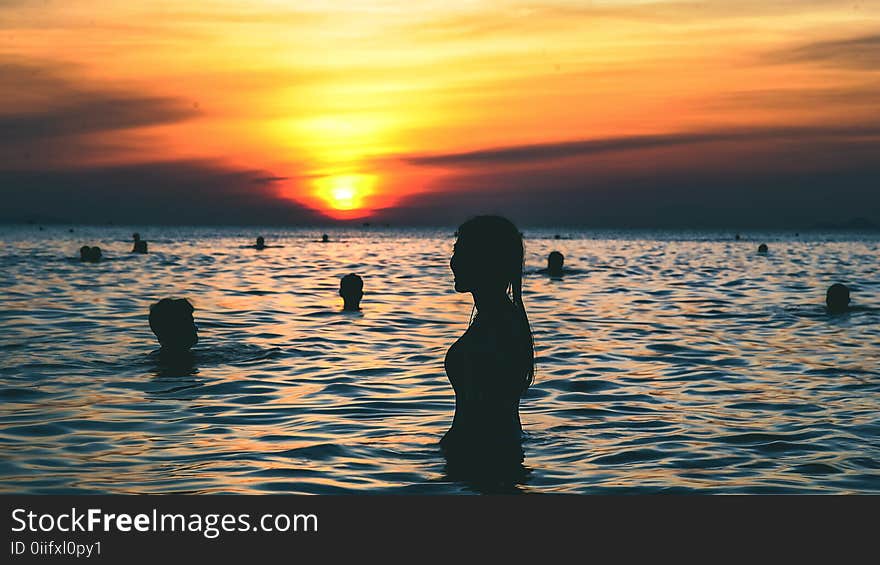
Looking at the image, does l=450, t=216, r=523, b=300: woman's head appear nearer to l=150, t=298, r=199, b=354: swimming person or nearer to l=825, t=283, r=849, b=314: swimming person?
l=150, t=298, r=199, b=354: swimming person

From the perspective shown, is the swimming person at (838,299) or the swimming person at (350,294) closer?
the swimming person at (838,299)

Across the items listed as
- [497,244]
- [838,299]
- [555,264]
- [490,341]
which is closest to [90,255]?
[555,264]

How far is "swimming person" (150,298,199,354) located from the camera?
14266 millimetres

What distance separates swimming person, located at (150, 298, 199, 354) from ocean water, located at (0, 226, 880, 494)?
36 cm

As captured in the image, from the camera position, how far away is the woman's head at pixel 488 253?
6.86 meters

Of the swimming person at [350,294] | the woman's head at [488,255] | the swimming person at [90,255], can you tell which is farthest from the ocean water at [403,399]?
the swimming person at [90,255]

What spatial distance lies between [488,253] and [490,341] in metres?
0.69

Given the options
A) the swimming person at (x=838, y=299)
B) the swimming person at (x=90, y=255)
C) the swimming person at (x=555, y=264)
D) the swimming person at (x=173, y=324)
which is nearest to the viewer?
the swimming person at (x=173, y=324)

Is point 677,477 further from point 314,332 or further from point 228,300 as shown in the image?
point 228,300

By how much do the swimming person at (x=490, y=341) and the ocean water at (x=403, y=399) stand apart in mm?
499

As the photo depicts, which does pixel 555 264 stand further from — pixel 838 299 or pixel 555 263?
pixel 838 299

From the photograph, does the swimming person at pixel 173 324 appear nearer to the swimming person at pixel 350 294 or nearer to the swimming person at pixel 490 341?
the swimming person at pixel 350 294

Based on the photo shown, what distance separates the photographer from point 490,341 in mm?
7008

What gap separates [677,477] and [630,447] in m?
1.14
